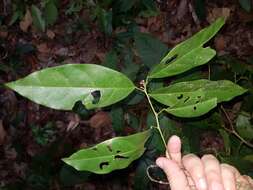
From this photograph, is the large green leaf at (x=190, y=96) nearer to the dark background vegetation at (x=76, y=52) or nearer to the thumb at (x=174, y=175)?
the thumb at (x=174, y=175)

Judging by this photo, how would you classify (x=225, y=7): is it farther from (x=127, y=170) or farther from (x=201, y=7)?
(x=127, y=170)

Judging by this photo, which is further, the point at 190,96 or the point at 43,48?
the point at 43,48

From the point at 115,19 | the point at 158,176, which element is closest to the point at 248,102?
the point at 158,176

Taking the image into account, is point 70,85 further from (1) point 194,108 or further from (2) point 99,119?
(2) point 99,119

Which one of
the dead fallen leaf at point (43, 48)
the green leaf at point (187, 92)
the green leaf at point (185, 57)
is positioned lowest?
the green leaf at point (187, 92)

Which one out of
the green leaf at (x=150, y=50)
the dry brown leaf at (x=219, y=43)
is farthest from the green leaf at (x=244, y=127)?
the dry brown leaf at (x=219, y=43)

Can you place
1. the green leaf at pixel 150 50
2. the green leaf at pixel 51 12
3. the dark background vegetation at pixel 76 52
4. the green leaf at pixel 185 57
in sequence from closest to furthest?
the green leaf at pixel 185 57, the green leaf at pixel 150 50, the dark background vegetation at pixel 76 52, the green leaf at pixel 51 12

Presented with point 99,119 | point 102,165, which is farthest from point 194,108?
point 99,119
